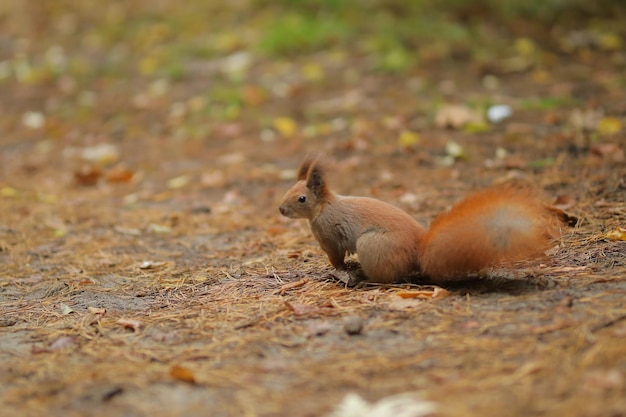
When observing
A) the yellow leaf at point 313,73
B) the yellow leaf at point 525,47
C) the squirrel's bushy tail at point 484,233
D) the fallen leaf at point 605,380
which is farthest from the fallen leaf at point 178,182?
the yellow leaf at point 525,47

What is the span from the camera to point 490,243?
2.45 metres

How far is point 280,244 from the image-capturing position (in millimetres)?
3674

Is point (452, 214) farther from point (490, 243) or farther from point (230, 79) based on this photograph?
point (230, 79)

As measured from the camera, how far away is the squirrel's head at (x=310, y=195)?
118 inches

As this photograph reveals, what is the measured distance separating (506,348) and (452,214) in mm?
662

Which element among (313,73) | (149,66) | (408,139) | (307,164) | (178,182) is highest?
(149,66)

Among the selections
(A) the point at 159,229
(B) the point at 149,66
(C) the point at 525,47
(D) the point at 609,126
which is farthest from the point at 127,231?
(C) the point at 525,47

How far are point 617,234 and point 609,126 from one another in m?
2.18

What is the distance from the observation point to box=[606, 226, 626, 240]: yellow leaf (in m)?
3.00

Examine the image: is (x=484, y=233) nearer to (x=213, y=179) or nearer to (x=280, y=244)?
(x=280, y=244)

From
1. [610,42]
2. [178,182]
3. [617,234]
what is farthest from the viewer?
[610,42]

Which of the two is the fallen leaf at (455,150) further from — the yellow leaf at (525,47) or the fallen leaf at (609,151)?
the yellow leaf at (525,47)

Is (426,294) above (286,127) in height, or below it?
below

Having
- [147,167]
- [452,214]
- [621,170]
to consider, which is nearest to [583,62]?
[621,170]
